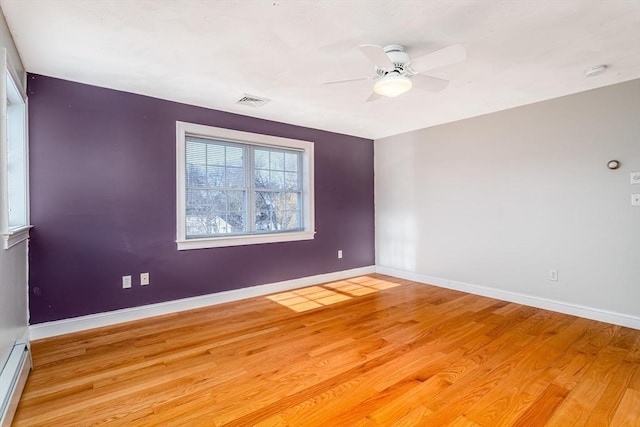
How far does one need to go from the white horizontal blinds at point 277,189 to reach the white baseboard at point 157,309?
769 mm

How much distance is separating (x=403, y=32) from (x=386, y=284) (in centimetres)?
339

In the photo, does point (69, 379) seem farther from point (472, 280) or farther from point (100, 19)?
point (472, 280)

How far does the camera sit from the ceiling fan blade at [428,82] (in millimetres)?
2342

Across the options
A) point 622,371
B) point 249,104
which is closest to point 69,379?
point 249,104

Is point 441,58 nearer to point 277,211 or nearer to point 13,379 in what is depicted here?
point 277,211

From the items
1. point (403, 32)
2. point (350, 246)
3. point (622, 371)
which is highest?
point (403, 32)

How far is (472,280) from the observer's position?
417cm

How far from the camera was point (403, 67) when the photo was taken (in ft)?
7.47

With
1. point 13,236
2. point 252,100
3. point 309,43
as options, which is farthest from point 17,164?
point 309,43

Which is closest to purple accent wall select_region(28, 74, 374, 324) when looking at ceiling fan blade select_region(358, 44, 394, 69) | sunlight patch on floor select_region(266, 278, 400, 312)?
sunlight patch on floor select_region(266, 278, 400, 312)

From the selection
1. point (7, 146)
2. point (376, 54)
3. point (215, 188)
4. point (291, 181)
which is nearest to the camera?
point (376, 54)

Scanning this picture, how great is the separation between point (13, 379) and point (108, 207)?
165 centimetres

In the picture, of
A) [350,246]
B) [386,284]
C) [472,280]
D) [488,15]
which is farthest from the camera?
[350,246]

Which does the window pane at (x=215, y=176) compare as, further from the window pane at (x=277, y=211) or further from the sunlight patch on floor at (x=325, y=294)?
the sunlight patch on floor at (x=325, y=294)
